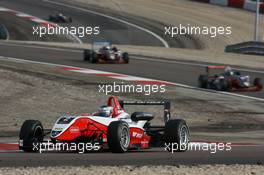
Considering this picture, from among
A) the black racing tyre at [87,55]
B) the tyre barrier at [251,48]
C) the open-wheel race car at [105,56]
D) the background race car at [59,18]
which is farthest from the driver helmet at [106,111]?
the background race car at [59,18]

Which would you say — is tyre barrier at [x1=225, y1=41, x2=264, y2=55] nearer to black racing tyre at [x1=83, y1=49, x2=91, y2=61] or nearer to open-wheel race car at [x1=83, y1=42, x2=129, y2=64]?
open-wheel race car at [x1=83, y1=42, x2=129, y2=64]

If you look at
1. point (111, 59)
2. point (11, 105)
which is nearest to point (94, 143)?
point (11, 105)

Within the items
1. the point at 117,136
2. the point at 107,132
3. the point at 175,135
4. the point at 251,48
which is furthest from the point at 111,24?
the point at 117,136

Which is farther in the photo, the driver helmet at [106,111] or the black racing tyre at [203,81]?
the black racing tyre at [203,81]

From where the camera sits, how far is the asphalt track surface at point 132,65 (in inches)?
1283

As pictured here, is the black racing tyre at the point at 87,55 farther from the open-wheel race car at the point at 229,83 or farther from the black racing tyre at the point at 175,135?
the black racing tyre at the point at 175,135

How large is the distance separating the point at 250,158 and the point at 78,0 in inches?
2080

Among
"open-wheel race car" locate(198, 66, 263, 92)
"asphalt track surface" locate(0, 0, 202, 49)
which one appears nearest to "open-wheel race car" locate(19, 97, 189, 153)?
"open-wheel race car" locate(198, 66, 263, 92)

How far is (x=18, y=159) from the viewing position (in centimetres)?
1271

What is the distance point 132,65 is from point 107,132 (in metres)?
23.0

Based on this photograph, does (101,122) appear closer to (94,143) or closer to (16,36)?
(94,143)

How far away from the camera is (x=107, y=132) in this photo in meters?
13.4

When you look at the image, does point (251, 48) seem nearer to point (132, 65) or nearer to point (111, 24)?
point (132, 65)

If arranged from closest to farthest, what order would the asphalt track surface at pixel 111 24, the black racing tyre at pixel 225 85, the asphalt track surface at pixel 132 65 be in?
the black racing tyre at pixel 225 85 < the asphalt track surface at pixel 132 65 < the asphalt track surface at pixel 111 24
